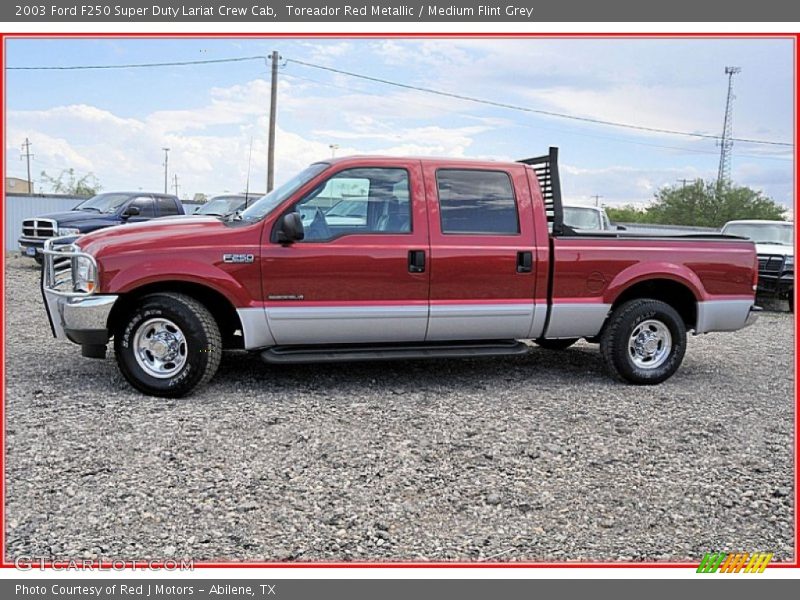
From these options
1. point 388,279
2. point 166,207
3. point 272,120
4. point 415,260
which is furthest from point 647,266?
point 272,120

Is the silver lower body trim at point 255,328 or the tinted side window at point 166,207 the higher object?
the tinted side window at point 166,207

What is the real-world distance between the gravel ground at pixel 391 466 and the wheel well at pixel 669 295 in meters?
0.71

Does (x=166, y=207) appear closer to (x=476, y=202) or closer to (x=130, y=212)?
(x=130, y=212)

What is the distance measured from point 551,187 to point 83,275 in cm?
429

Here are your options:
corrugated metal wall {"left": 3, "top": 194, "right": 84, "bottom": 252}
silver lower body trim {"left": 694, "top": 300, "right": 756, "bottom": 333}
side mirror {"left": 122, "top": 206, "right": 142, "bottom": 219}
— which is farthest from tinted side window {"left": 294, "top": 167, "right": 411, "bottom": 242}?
corrugated metal wall {"left": 3, "top": 194, "right": 84, "bottom": 252}

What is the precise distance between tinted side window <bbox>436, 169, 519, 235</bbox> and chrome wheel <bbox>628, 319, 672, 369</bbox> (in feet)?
5.31

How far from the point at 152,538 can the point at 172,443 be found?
4.29 feet

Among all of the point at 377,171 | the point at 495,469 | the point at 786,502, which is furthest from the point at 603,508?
the point at 377,171

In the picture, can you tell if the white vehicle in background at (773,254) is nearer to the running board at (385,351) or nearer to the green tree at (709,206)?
the running board at (385,351)

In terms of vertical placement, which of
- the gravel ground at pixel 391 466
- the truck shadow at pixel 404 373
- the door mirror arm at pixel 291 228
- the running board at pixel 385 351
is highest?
the door mirror arm at pixel 291 228

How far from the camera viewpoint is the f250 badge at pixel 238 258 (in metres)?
5.87

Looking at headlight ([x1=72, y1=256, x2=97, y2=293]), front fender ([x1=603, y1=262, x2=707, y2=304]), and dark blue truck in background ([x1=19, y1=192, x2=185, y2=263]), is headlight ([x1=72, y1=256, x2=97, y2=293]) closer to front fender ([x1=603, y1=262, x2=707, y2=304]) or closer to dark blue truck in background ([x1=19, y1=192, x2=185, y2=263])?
front fender ([x1=603, y1=262, x2=707, y2=304])

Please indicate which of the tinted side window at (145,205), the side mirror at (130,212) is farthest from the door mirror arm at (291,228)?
the tinted side window at (145,205)

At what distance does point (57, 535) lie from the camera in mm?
3625
